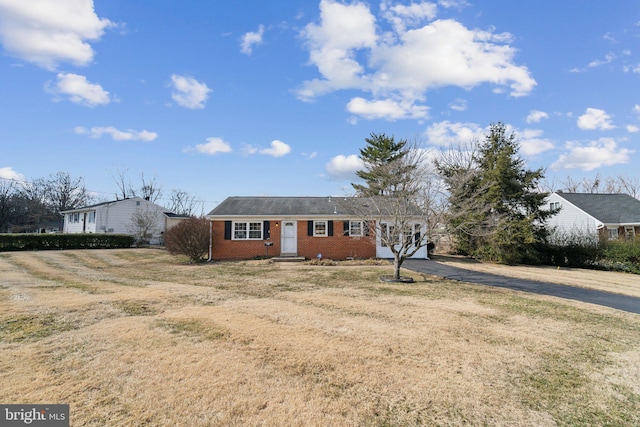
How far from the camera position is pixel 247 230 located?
56.5 feet

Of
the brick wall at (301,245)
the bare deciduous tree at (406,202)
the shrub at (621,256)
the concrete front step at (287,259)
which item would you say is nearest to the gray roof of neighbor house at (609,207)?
the shrub at (621,256)

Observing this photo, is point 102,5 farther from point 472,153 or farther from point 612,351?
point 472,153

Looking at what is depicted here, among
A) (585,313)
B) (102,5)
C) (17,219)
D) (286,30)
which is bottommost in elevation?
(585,313)

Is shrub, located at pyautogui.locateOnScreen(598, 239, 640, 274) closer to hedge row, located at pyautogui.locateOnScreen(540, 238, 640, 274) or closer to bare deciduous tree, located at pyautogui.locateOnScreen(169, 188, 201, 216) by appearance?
hedge row, located at pyautogui.locateOnScreen(540, 238, 640, 274)

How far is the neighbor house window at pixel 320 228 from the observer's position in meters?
17.3

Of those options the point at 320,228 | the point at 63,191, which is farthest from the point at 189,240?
the point at 63,191

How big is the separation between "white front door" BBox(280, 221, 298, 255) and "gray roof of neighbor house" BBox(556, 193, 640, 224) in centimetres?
2215

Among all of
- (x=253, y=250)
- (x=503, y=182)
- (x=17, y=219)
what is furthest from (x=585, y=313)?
(x=17, y=219)

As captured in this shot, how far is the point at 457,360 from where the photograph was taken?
4.16 m

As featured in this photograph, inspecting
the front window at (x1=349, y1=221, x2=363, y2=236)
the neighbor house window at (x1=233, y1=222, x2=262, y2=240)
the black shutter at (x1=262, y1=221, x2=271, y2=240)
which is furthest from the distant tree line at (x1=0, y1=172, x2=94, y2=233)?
the front window at (x1=349, y1=221, x2=363, y2=236)

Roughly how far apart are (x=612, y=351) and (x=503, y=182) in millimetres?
14843

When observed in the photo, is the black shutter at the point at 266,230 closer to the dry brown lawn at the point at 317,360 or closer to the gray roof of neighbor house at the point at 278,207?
A: the gray roof of neighbor house at the point at 278,207

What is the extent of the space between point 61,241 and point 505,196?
1195 inches

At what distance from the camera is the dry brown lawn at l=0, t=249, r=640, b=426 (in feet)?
9.76
